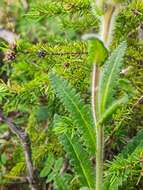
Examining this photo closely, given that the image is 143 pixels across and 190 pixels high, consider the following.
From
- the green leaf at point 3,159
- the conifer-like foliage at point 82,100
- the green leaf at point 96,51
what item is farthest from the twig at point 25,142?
the green leaf at point 96,51

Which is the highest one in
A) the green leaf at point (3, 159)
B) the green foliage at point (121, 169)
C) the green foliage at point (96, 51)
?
the green foliage at point (96, 51)

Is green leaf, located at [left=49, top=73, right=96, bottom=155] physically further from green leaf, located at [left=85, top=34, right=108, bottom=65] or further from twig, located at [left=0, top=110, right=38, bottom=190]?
twig, located at [left=0, top=110, right=38, bottom=190]

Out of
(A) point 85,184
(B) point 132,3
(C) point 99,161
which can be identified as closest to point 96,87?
(C) point 99,161

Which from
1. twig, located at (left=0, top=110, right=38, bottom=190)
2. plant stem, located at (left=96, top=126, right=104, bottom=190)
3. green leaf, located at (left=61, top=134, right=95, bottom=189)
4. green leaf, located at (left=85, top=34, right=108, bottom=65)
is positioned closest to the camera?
green leaf, located at (left=85, top=34, right=108, bottom=65)

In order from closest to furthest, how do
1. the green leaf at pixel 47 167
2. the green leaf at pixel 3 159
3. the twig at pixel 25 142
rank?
the twig at pixel 25 142 → the green leaf at pixel 47 167 → the green leaf at pixel 3 159

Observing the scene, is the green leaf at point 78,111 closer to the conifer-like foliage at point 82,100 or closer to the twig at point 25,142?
the conifer-like foliage at point 82,100

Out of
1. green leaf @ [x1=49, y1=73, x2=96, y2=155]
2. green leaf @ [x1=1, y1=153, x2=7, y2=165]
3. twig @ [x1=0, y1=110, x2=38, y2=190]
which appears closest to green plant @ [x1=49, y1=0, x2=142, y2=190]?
green leaf @ [x1=49, y1=73, x2=96, y2=155]

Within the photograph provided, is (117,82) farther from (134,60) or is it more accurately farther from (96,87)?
(134,60)

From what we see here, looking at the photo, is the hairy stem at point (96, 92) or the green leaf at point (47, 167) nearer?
the hairy stem at point (96, 92)
